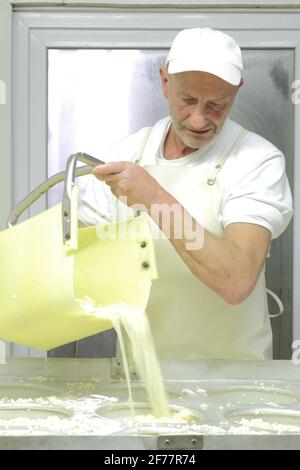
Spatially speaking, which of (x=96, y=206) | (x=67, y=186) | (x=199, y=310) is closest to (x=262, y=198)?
(x=199, y=310)

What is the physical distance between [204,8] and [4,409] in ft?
5.77

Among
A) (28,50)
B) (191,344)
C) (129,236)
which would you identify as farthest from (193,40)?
(28,50)

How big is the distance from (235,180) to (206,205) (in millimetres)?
115

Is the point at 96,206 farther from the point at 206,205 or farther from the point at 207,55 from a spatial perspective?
the point at 207,55

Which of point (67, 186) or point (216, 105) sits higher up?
point (216, 105)

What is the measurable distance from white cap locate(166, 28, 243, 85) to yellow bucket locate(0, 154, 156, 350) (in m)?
0.48

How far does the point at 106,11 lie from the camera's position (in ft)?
9.91

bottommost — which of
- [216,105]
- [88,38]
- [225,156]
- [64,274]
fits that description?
[64,274]

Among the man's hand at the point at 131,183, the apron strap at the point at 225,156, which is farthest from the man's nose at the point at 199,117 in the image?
the man's hand at the point at 131,183

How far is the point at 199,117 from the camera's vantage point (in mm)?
2127

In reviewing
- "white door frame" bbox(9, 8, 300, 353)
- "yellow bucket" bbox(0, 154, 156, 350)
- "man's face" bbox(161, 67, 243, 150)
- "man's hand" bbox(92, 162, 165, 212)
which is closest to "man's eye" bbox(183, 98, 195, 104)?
"man's face" bbox(161, 67, 243, 150)

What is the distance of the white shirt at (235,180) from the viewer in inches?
82.9

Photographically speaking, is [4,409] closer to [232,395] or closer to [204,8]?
[232,395]

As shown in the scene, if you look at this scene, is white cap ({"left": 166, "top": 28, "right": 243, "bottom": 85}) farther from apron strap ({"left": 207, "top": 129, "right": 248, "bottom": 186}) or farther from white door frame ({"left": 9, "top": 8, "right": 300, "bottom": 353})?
white door frame ({"left": 9, "top": 8, "right": 300, "bottom": 353})
